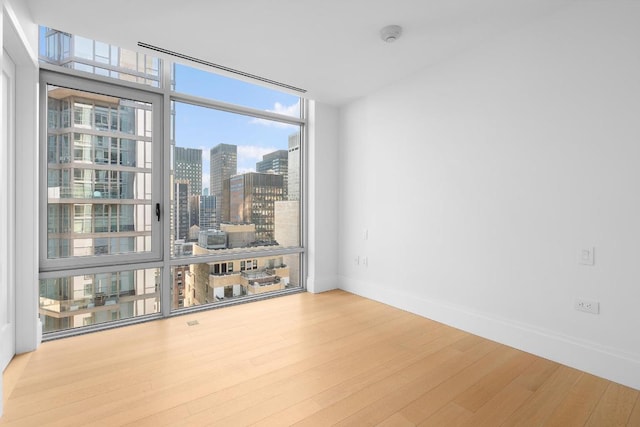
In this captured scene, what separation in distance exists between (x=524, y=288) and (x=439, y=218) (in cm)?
99

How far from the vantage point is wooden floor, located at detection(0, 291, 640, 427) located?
176 cm

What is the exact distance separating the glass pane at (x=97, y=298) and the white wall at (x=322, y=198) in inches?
78.3

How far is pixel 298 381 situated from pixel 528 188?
7.85 ft

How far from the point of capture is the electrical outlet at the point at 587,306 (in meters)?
2.23

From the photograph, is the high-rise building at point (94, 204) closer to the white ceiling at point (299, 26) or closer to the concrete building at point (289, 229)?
the white ceiling at point (299, 26)

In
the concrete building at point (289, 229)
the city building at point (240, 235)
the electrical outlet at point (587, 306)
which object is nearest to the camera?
the electrical outlet at point (587, 306)

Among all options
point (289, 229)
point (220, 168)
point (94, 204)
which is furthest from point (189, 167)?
point (289, 229)

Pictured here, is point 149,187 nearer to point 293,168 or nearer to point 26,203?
point 26,203

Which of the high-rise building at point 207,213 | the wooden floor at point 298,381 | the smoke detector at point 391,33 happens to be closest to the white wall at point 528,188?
the wooden floor at point 298,381

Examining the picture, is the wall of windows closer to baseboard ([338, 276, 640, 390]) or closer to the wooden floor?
the wooden floor

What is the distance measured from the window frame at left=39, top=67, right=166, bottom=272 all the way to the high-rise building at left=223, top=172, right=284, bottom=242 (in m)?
0.80

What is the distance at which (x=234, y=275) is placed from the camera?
388 centimetres

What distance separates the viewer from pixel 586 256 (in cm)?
228

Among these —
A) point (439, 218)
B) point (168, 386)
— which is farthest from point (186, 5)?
point (439, 218)
